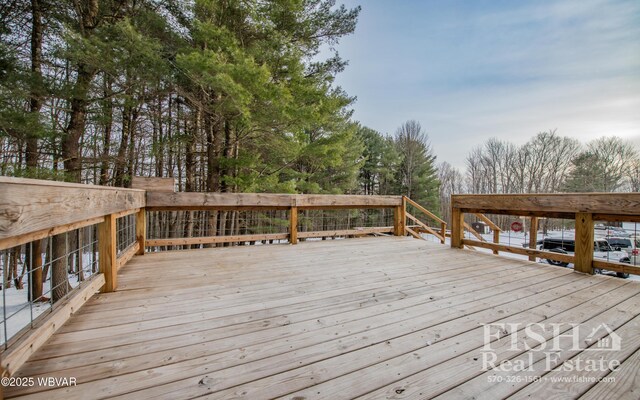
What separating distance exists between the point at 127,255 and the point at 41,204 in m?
2.12

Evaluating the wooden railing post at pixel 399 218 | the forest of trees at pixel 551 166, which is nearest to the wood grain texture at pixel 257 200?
the wooden railing post at pixel 399 218

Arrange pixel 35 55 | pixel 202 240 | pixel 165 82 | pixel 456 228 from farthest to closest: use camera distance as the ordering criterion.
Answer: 1. pixel 165 82
2. pixel 35 55
3. pixel 456 228
4. pixel 202 240

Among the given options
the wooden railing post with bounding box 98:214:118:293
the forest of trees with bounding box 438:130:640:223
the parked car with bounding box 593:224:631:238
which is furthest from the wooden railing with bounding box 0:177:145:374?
the forest of trees with bounding box 438:130:640:223

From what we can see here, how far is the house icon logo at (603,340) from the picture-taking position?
51.7 inches

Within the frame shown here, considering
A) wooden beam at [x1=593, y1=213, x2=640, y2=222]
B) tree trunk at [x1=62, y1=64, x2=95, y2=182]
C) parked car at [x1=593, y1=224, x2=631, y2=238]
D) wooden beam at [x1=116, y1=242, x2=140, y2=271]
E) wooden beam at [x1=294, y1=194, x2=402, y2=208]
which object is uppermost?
tree trunk at [x1=62, y1=64, x2=95, y2=182]

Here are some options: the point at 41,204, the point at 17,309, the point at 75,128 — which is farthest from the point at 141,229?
the point at 17,309

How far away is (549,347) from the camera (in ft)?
4.33

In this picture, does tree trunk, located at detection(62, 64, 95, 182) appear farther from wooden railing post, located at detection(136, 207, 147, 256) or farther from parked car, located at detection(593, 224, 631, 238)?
parked car, located at detection(593, 224, 631, 238)

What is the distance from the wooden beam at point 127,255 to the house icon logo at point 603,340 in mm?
3247

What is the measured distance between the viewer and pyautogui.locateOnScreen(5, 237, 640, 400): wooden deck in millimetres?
1035

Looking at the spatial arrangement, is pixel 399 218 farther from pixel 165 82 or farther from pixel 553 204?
pixel 165 82

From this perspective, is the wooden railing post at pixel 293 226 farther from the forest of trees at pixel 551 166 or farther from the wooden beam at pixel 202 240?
the forest of trees at pixel 551 166

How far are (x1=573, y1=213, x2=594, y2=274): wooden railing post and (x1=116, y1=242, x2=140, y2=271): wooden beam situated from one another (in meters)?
4.29

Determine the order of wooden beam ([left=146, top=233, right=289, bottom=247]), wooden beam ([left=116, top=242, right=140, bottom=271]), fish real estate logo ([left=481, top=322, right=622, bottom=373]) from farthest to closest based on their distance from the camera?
wooden beam ([left=146, top=233, right=289, bottom=247]) → wooden beam ([left=116, top=242, right=140, bottom=271]) → fish real estate logo ([left=481, top=322, right=622, bottom=373])
